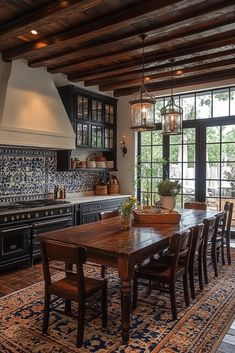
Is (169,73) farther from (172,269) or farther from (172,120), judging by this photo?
(172,269)

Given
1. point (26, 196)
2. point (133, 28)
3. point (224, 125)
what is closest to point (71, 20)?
point (133, 28)

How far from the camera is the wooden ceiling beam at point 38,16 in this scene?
2.91m

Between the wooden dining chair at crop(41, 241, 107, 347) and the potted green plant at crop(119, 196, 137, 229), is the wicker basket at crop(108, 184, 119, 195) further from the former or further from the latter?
the wooden dining chair at crop(41, 241, 107, 347)

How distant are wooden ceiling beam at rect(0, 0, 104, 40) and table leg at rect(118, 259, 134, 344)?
243cm

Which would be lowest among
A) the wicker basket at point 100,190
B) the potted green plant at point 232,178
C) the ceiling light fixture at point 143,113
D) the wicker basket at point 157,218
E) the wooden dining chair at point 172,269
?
the wooden dining chair at point 172,269

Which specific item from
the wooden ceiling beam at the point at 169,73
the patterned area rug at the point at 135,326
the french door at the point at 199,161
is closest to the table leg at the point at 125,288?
the patterned area rug at the point at 135,326

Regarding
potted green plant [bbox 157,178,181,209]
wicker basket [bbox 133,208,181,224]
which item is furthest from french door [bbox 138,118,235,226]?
wicker basket [bbox 133,208,181,224]

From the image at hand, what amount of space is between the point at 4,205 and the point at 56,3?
2.79 m

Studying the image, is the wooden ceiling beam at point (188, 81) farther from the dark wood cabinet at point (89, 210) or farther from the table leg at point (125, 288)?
the table leg at point (125, 288)

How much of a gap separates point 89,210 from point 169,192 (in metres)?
1.81

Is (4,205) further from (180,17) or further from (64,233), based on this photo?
(180,17)

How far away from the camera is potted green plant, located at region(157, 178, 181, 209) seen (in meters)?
4.03

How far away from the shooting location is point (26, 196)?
505 cm

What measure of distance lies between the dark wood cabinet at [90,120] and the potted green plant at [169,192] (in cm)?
214
